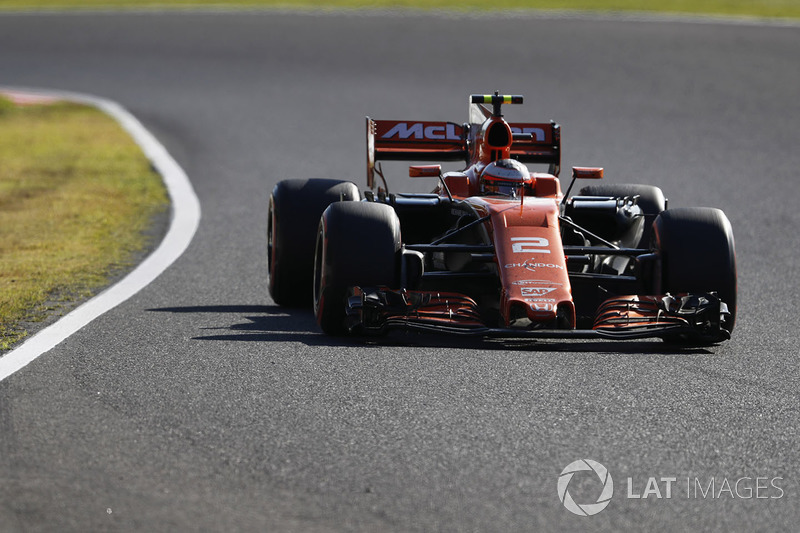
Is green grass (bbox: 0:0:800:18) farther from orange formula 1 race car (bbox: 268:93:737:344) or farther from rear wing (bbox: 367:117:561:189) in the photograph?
orange formula 1 race car (bbox: 268:93:737:344)

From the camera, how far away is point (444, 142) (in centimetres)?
1018

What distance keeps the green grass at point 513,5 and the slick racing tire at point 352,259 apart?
22.3 metres

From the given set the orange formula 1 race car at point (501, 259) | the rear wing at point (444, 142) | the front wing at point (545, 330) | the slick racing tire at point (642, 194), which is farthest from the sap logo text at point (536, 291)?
the rear wing at point (444, 142)

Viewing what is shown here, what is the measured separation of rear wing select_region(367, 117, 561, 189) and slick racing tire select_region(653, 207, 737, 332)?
2.33m

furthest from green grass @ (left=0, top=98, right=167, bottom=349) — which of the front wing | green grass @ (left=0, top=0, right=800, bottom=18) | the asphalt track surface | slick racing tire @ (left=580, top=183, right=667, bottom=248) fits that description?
green grass @ (left=0, top=0, right=800, bottom=18)

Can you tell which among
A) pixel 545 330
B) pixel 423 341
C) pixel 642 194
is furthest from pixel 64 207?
pixel 545 330

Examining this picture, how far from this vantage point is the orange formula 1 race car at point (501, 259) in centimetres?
722

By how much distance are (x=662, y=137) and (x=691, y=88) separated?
3.64 metres

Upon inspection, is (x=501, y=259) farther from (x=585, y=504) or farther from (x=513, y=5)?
(x=513, y=5)

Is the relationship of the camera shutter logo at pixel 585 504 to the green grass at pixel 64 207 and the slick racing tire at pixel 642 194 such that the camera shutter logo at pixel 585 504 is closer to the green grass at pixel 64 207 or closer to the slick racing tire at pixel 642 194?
the green grass at pixel 64 207

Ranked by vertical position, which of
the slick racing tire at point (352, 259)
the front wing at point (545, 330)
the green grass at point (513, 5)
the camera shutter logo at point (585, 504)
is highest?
the green grass at point (513, 5)

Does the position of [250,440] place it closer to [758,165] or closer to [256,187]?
[256,187]

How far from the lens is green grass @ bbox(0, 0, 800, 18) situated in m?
29.5

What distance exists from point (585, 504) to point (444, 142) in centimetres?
578
